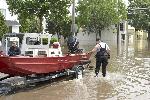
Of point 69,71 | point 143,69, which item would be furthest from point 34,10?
point 69,71

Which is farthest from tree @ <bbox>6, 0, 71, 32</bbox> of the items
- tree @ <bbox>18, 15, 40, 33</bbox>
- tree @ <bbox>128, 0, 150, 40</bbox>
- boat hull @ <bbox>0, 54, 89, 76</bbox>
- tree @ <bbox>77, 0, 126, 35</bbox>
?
tree @ <bbox>128, 0, 150, 40</bbox>

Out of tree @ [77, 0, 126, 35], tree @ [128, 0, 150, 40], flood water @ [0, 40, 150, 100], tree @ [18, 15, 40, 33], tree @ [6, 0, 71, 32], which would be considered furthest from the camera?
tree @ [128, 0, 150, 40]

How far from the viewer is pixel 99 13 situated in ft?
226

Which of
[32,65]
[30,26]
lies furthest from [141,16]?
[32,65]

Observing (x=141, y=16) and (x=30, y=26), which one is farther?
(x=141, y=16)

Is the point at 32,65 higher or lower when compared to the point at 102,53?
lower

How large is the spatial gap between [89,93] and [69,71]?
3.71m

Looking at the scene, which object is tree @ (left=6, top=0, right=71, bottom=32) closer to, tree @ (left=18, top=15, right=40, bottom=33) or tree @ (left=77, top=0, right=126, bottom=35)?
tree @ (left=18, top=15, right=40, bottom=33)

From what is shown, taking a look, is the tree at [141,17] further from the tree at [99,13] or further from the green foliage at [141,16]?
the tree at [99,13]

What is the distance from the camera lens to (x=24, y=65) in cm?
1622

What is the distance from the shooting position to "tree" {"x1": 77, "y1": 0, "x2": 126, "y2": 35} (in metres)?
67.7

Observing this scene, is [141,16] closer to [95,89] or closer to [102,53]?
[102,53]

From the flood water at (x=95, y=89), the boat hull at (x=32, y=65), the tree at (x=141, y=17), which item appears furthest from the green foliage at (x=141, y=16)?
the boat hull at (x=32, y=65)

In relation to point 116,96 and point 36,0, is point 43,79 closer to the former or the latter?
point 116,96
